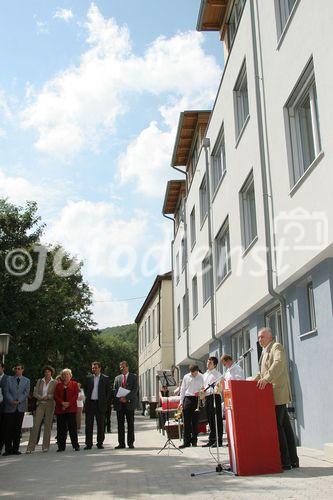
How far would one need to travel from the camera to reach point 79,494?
667cm

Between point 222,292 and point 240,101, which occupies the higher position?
point 240,101

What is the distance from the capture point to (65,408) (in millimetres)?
13094

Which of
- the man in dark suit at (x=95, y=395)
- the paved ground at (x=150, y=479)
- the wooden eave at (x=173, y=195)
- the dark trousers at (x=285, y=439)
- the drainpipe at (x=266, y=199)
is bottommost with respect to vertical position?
the paved ground at (x=150, y=479)

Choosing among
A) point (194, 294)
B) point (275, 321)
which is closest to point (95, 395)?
point (275, 321)

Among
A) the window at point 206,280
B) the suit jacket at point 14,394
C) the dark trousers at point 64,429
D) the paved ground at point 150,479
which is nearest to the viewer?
the paved ground at point 150,479

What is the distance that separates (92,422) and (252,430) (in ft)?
21.5

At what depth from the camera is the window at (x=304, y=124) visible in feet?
35.5

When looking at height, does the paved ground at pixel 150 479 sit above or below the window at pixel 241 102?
below

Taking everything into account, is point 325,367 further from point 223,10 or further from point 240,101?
point 223,10

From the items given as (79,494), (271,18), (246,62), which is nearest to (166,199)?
(246,62)

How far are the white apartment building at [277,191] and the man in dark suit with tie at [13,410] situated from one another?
589cm

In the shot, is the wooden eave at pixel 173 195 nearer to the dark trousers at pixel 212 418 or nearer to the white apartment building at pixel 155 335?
the white apartment building at pixel 155 335

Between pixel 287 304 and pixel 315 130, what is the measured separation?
3710 millimetres

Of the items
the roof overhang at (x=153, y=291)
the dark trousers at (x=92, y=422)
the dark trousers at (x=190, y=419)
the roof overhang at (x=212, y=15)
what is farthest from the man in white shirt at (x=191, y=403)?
the roof overhang at (x=153, y=291)
